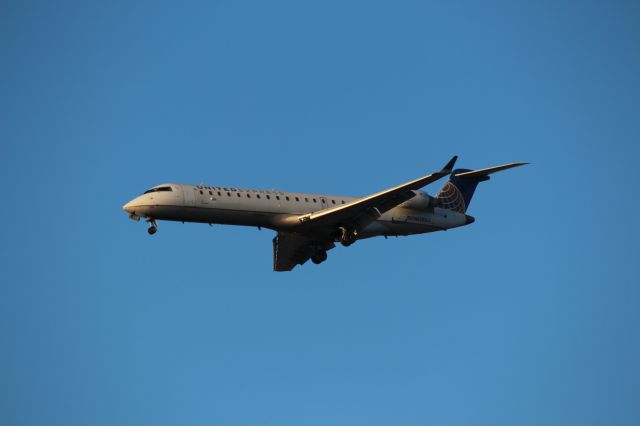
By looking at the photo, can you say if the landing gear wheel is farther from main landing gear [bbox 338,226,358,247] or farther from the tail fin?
the tail fin

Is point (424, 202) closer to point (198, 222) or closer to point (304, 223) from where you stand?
point (304, 223)

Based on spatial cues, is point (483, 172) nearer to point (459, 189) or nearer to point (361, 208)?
point (459, 189)

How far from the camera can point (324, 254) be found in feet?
134

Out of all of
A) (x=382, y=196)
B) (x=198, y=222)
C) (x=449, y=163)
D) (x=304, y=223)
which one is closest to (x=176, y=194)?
(x=198, y=222)

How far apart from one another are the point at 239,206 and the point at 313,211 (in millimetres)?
3065

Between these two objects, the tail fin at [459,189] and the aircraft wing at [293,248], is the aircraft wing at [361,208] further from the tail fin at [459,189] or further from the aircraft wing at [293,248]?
the tail fin at [459,189]

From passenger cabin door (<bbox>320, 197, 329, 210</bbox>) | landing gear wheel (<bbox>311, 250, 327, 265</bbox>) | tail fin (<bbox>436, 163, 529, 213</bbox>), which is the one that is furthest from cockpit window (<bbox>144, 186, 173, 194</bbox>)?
tail fin (<bbox>436, 163, 529, 213</bbox>)

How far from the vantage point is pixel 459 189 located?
139ft

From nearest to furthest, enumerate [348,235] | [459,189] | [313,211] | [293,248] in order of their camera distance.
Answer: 1. [313,211]
2. [348,235]
3. [293,248]
4. [459,189]

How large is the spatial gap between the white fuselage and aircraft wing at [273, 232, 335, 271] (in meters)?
1.94

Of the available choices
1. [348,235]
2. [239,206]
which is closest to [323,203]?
[348,235]

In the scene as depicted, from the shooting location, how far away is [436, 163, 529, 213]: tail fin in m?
41.6

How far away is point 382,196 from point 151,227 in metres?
8.07

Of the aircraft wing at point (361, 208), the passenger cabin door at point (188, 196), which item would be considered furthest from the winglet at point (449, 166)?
the passenger cabin door at point (188, 196)
